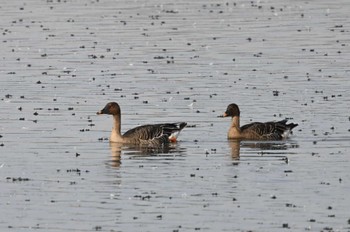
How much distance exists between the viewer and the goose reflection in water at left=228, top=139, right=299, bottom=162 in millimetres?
33594

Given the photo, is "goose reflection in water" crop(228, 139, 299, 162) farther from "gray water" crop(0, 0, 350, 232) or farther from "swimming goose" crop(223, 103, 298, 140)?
"swimming goose" crop(223, 103, 298, 140)

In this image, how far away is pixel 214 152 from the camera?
34219 millimetres

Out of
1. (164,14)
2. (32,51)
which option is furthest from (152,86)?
(164,14)

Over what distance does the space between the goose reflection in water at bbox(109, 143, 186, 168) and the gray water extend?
3.3 inches

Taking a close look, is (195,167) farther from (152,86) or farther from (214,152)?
(152,86)

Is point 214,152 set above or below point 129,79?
below

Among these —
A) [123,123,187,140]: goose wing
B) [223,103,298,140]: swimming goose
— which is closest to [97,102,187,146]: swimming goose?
[123,123,187,140]: goose wing

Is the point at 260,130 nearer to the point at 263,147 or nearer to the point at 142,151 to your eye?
the point at 263,147

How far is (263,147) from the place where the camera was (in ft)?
117

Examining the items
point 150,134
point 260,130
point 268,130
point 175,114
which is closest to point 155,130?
point 150,134

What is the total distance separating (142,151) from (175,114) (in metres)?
4.96

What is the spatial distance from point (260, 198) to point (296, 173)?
3206mm

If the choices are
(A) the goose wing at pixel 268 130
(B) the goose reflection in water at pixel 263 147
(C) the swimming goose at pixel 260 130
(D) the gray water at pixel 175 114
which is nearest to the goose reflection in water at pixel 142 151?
(D) the gray water at pixel 175 114

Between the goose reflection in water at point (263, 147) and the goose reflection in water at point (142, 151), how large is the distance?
1445 mm
